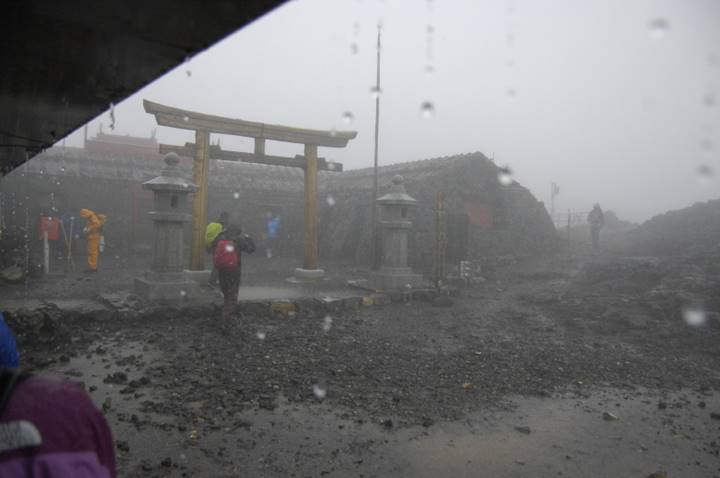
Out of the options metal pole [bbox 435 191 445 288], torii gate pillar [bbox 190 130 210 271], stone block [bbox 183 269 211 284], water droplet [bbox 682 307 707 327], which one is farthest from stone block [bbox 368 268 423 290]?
water droplet [bbox 682 307 707 327]

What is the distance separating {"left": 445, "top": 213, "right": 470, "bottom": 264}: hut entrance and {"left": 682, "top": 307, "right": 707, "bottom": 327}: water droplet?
16.1 ft

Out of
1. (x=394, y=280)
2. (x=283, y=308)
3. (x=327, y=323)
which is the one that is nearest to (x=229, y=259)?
(x=283, y=308)

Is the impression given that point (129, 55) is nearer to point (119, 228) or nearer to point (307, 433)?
point (307, 433)

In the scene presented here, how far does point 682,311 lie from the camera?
356 inches

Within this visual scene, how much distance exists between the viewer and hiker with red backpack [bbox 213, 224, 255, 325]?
723 cm

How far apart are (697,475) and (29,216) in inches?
752

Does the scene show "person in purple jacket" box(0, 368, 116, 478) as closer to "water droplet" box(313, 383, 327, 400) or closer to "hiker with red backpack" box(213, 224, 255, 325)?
"water droplet" box(313, 383, 327, 400)

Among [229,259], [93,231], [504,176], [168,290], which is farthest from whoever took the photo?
[504,176]

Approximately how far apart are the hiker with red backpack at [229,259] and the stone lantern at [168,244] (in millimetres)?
1245

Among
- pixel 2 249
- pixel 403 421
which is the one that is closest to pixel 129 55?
pixel 403 421

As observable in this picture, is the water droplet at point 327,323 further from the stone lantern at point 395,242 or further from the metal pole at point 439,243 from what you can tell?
the metal pole at point 439,243

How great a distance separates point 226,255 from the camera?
7242mm

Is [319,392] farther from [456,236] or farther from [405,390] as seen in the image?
[456,236]

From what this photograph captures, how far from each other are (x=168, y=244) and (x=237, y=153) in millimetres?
3474
